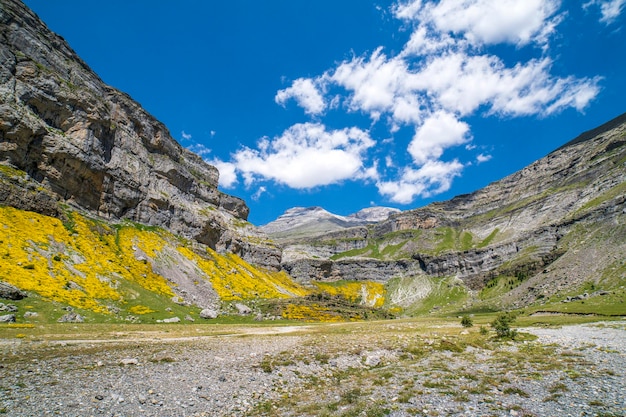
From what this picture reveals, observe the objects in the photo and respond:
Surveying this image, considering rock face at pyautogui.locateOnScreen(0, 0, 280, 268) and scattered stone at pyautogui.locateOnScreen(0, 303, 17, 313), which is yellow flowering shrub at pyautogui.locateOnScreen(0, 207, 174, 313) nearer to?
rock face at pyautogui.locateOnScreen(0, 0, 280, 268)

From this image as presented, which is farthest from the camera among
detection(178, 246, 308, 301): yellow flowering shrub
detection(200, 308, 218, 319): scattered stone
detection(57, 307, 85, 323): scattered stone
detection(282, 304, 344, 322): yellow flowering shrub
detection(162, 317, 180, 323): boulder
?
detection(178, 246, 308, 301): yellow flowering shrub

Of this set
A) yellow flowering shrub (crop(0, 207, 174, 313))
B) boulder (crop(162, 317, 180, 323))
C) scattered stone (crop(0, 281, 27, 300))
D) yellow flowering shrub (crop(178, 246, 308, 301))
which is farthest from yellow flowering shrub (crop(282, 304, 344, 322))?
scattered stone (crop(0, 281, 27, 300))

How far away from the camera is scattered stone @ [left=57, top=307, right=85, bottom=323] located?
42656 millimetres

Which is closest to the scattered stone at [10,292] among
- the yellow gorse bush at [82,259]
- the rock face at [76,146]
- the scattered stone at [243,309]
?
the yellow gorse bush at [82,259]

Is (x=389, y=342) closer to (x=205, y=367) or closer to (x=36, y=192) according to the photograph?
(x=205, y=367)

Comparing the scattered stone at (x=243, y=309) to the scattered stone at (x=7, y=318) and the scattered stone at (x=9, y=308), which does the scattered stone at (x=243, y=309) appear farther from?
the scattered stone at (x=7, y=318)

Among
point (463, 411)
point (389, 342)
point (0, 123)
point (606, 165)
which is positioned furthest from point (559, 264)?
point (0, 123)

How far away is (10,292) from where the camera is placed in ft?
139

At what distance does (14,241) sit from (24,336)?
37.0 metres

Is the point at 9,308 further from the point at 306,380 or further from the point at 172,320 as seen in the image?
the point at 306,380

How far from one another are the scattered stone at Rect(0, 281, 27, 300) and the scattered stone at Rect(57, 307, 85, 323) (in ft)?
20.3

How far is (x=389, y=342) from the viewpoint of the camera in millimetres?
32562

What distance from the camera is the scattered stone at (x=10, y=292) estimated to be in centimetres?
4169

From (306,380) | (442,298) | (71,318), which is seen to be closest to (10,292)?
(71,318)
